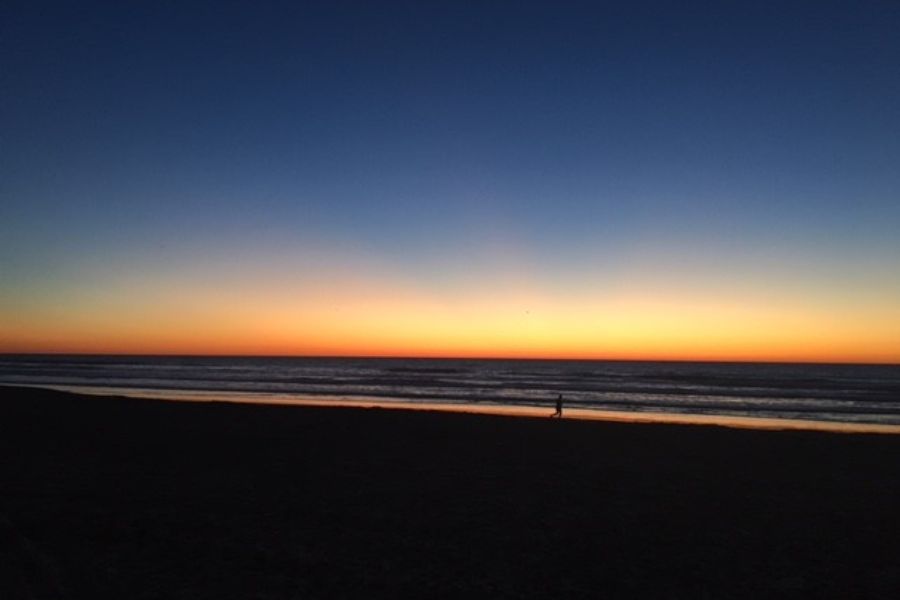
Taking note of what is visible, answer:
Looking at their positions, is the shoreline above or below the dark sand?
below

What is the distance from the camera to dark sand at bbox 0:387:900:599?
754 centimetres

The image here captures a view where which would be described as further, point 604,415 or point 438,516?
point 604,415

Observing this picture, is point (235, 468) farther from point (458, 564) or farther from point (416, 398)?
point (416, 398)

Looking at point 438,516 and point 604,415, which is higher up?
point 438,516

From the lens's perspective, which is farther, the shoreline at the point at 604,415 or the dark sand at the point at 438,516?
the shoreline at the point at 604,415

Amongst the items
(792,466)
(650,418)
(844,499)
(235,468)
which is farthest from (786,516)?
(650,418)

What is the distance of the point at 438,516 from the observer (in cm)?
1047

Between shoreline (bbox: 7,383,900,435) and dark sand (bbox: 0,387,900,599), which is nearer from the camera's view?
dark sand (bbox: 0,387,900,599)

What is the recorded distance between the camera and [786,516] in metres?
10.9

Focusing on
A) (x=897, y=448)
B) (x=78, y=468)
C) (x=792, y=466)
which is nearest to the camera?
(x=78, y=468)

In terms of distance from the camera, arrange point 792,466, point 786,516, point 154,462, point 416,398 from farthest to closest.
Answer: point 416,398
point 792,466
point 154,462
point 786,516

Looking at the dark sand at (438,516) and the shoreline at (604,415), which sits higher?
the dark sand at (438,516)

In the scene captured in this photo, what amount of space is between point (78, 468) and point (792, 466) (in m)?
15.1

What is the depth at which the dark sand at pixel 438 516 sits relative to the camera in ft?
24.7
